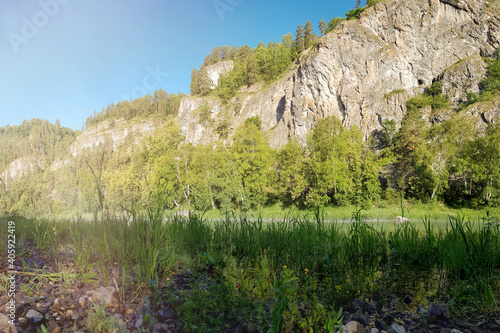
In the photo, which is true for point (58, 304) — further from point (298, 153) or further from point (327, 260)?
point (298, 153)

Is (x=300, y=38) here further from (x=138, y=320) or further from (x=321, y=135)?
(x=138, y=320)

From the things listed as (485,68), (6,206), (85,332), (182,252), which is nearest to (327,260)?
(182,252)

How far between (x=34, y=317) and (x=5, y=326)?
0.17 metres

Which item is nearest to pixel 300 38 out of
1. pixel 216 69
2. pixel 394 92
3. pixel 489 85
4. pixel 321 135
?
pixel 216 69

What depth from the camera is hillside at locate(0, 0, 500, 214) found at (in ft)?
25.2

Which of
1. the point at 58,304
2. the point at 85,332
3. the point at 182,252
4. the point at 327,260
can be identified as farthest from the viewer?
the point at 182,252

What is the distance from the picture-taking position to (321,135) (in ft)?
122

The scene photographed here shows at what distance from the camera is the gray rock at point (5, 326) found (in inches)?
67.7

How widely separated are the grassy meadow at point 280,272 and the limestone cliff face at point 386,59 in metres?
59.9

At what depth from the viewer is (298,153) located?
3516 cm

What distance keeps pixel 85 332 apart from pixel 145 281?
2.42 feet

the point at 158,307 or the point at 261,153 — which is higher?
the point at 261,153

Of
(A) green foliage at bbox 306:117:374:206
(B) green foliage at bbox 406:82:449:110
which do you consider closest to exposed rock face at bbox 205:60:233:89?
(B) green foliage at bbox 406:82:449:110

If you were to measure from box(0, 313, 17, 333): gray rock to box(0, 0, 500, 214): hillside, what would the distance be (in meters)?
1.08
